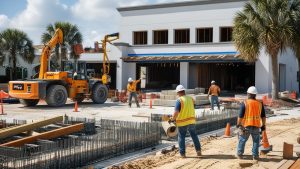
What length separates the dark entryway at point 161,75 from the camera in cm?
4322

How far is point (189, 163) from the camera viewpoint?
948cm

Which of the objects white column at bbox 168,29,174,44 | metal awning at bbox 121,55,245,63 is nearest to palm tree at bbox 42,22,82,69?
metal awning at bbox 121,55,245,63

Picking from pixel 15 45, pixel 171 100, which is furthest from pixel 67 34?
pixel 171 100

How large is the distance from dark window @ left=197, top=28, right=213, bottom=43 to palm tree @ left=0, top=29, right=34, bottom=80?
561 inches

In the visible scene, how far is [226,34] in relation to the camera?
34594mm

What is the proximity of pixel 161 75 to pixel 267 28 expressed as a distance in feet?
67.4

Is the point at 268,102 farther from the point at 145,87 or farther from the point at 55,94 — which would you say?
the point at 145,87

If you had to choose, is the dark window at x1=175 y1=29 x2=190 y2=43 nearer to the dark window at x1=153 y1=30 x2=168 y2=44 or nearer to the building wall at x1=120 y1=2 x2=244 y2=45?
the building wall at x1=120 y1=2 x2=244 y2=45

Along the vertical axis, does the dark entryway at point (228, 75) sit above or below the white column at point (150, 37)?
below

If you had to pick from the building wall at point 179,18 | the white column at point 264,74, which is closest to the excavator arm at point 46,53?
the building wall at point 179,18

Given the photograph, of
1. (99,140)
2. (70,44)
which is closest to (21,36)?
(70,44)

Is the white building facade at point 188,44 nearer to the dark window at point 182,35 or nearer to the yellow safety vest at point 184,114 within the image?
the dark window at point 182,35

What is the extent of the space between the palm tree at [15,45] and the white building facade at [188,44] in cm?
736

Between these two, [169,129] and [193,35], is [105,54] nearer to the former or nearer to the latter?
[193,35]
